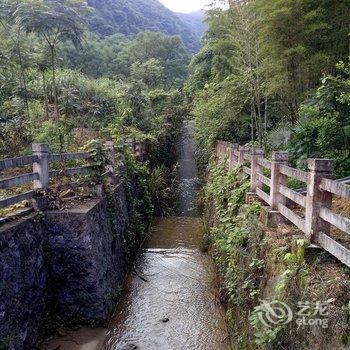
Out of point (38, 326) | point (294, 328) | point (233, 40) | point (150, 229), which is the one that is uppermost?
point (233, 40)

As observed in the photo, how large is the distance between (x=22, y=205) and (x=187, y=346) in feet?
11.5

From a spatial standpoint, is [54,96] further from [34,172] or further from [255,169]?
[255,169]

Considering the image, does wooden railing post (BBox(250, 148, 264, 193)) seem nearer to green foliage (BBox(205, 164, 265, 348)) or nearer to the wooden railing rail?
green foliage (BBox(205, 164, 265, 348))

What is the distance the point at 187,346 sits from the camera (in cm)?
570

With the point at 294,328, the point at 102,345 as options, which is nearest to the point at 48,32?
the point at 102,345

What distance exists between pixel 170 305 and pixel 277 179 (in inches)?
132

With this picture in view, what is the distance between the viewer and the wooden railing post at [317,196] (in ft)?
12.8

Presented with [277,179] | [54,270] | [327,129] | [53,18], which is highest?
[53,18]

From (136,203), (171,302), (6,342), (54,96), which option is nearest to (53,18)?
(54,96)

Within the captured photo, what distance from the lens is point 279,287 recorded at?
12.0 feet

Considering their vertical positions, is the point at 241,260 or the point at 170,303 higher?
the point at 241,260

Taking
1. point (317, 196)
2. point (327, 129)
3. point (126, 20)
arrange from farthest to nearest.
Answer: point (126, 20), point (327, 129), point (317, 196)

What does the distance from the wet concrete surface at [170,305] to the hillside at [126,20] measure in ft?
142

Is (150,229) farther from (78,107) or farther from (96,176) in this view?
(78,107)
